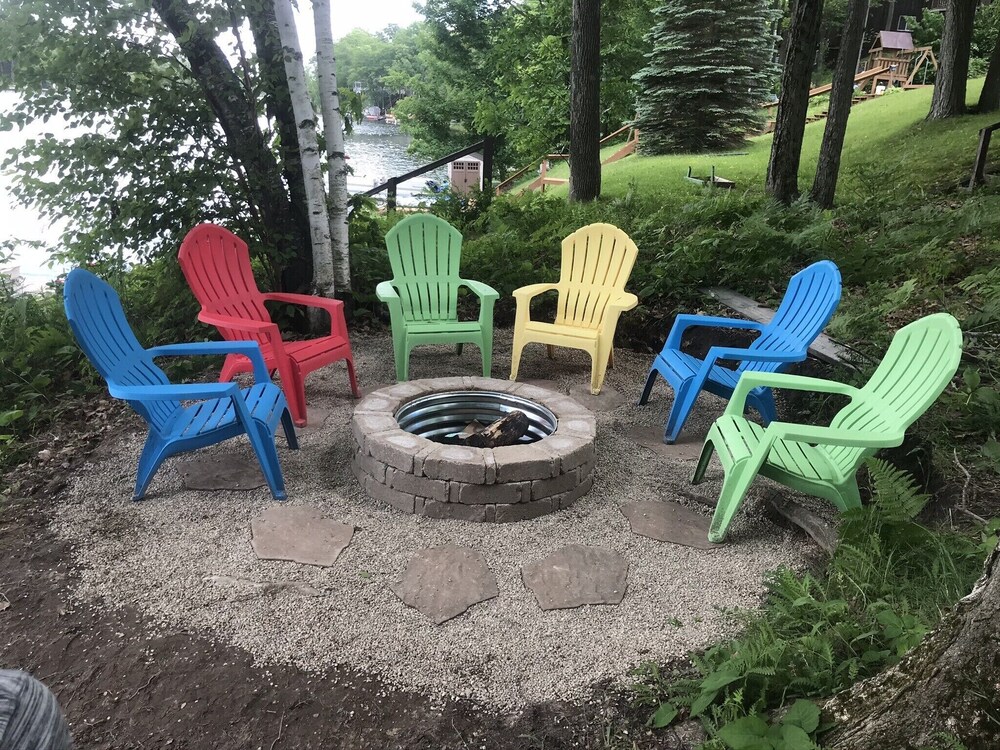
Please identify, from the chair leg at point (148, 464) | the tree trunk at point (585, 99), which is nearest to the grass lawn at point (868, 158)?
the tree trunk at point (585, 99)

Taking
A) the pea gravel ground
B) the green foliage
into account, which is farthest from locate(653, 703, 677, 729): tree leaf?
the pea gravel ground

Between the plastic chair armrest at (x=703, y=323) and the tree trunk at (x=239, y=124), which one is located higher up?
the tree trunk at (x=239, y=124)

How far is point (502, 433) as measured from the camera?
308 cm

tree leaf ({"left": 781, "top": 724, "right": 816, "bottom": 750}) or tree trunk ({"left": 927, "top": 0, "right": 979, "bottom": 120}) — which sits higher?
tree trunk ({"left": 927, "top": 0, "right": 979, "bottom": 120})

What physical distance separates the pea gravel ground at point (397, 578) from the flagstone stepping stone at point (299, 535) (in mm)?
44

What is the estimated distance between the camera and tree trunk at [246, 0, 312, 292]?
14.0 ft

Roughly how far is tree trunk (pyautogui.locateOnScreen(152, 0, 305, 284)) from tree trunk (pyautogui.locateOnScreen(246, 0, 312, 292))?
2.2 inches

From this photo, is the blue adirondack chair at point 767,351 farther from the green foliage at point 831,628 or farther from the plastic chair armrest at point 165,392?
the plastic chair armrest at point 165,392

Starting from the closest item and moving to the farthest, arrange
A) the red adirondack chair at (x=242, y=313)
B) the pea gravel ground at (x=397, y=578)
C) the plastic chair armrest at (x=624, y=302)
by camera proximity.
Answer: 1. the pea gravel ground at (x=397, y=578)
2. the red adirondack chair at (x=242, y=313)
3. the plastic chair armrest at (x=624, y=302)

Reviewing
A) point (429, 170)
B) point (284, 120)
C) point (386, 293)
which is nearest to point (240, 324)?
point (386, 293)

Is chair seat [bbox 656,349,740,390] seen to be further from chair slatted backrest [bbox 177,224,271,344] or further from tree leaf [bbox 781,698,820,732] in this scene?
chair slatted backrest [bbox 177,224,271,344]

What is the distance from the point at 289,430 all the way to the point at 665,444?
1.96m

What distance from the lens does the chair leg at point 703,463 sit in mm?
3035

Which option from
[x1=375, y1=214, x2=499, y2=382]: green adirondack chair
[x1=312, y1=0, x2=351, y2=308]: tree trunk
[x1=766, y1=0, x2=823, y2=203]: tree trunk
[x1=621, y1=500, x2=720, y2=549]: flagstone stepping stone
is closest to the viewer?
[x1=621, y1=500, x2=720, y2=549]: flagstone stepping stone
